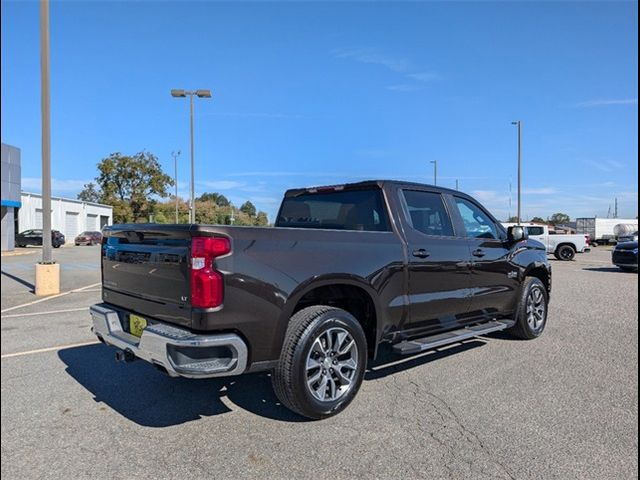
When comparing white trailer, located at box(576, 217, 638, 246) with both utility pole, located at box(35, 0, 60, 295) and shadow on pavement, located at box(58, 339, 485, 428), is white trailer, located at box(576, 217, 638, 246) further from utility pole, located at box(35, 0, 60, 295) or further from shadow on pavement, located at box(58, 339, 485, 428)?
shadow on pavement, located at box(58, 339, 485, 428)

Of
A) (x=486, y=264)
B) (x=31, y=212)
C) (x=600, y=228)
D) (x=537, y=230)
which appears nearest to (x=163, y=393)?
(x=486, y=264)

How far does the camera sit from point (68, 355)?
17.6 ft

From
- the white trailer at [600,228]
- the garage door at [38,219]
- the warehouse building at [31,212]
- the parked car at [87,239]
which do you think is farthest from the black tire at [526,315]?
the white trailer at [600,228]

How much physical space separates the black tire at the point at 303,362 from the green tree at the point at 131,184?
63.0 m

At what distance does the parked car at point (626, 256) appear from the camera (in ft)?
53.5

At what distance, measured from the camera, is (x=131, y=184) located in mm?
64312

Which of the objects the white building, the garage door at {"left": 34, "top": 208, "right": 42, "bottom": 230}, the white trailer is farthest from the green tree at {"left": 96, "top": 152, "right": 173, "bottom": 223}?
the white trailer

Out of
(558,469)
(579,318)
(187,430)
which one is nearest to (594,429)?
(558,469)

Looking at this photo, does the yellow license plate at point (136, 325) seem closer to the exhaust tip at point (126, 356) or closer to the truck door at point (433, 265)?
the exhaust tip at point (126, 356)

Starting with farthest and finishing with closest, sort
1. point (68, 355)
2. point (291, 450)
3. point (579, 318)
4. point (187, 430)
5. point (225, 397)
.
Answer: point (579, 318) < point (68, 355) < point (225, 397) < point (187, 430) < point (291, 450)

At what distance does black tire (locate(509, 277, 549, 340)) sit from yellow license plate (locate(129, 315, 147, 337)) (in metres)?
4.45

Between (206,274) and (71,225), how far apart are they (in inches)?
2027

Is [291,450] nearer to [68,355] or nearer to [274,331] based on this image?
[274,331]

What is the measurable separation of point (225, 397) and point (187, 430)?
2.29 ft
